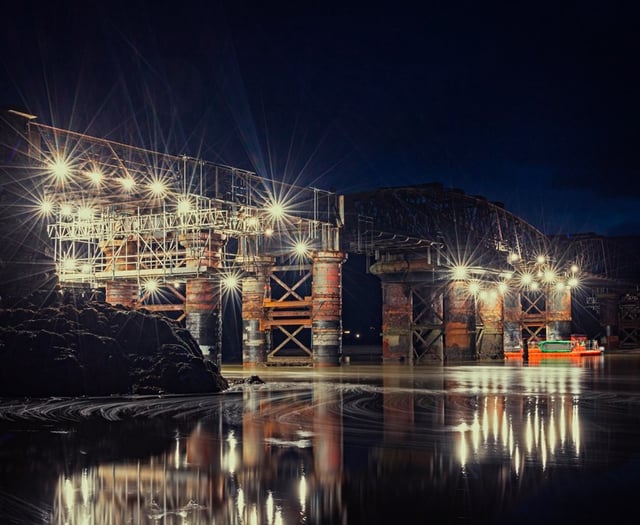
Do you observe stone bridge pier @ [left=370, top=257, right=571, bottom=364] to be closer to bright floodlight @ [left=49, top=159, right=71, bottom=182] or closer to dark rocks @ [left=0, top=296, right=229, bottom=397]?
bright floodlight @ [left=49, top=159, right=71, bottom=182]

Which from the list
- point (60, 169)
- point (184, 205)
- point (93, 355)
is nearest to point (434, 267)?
point (184, 205)

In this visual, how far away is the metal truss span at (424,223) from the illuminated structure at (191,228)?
14.2ft

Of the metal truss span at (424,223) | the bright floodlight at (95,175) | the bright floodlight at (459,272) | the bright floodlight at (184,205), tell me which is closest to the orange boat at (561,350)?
the metal truss span at (424,223)

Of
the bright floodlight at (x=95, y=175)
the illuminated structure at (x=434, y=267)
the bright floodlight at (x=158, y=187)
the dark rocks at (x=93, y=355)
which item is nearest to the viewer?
the dark rocks at (x=93, y=355)

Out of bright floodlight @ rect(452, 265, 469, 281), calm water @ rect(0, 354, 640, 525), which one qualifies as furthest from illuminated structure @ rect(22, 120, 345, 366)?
calm water @ rect(0, 354, 640, 525)

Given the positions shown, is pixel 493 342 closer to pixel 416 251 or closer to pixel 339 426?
pixel 416 251

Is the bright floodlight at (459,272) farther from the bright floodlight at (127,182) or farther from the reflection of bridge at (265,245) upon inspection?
the bright floodlight at (127,182)

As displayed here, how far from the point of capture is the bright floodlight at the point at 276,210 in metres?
49.4

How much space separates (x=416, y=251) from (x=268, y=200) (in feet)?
64.6

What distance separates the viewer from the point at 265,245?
197 ft

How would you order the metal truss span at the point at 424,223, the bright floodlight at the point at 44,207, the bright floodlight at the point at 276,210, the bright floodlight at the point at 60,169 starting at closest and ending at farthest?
1. the bright floodlight at the point at 44,207
2. the bright floodlight at the point at 60,169
3. the bright floodlight at the point at 276,210
4. the metal truss span at the point at 424,223

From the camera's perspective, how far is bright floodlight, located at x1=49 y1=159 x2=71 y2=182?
3609 centimetres

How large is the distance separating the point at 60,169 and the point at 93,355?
10.7 meters

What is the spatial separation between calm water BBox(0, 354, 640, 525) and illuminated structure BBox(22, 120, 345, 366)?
659 inches
